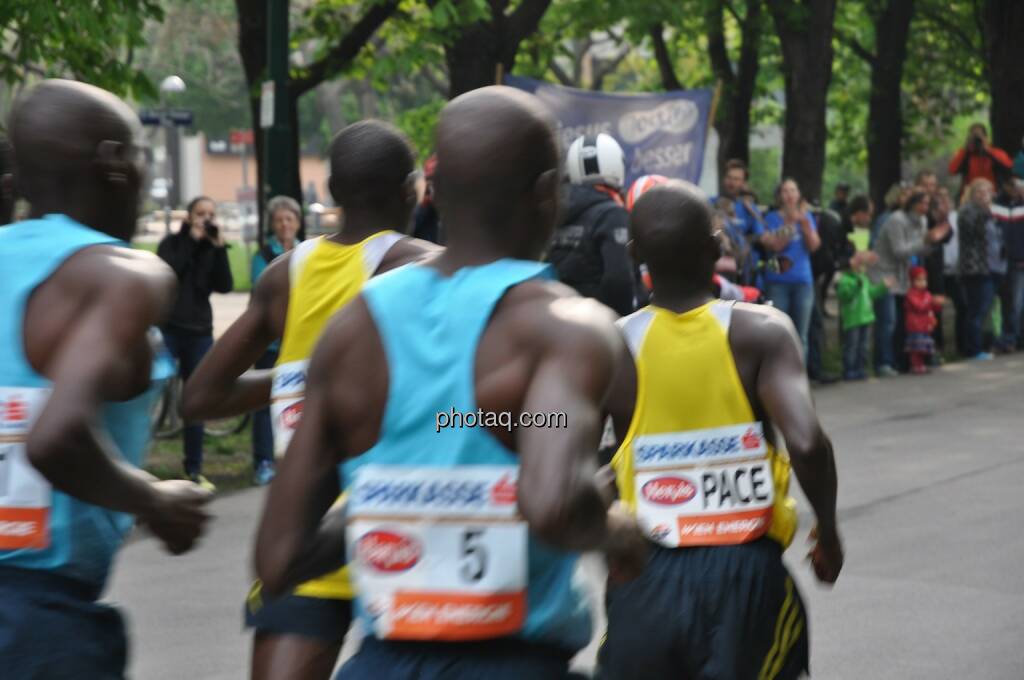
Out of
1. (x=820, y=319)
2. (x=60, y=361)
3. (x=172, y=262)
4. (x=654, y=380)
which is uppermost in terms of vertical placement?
(x=60, y=361)

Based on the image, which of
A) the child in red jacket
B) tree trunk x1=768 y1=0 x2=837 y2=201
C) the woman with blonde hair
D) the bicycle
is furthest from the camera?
tree trunk x1=768 y1=0 x2=837 y2=201

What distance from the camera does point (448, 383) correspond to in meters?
2.63

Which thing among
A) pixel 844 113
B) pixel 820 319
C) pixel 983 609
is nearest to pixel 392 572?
pixel 983 609

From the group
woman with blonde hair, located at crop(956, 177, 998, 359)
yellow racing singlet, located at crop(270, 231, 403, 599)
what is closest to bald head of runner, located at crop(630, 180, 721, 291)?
yellow racing singlet, located at crop(270, 231, 403, 599)

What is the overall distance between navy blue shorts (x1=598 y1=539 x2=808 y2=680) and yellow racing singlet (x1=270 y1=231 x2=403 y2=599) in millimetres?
941

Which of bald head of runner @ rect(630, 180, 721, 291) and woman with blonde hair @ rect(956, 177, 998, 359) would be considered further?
woman with blonde hair @ rect(956, 177, 998, 359)

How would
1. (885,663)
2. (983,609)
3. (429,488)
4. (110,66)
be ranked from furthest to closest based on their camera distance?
(110,66) < (983,609) < (885,663) < (429,488)

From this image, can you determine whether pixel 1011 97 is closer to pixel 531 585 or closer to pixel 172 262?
pixel 172 262

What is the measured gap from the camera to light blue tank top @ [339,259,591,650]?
8.68ft

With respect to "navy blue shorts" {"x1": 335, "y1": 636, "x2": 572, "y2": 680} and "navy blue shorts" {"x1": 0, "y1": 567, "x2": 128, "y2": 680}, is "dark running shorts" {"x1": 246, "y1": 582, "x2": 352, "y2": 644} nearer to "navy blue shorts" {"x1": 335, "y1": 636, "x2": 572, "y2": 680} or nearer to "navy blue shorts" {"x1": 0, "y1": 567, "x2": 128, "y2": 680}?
"navy blue shorts" {"x1": 0, "y1": 567, "x2": 128, "y2": 680}

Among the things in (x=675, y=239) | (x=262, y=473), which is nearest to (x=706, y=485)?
(x=675, y=239)

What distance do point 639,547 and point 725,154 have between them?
23.5m

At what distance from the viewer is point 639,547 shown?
2717 millimetres

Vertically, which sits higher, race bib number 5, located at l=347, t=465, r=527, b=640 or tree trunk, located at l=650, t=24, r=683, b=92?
race bib number 5, located at l=347, t=465, r=527, b=640
